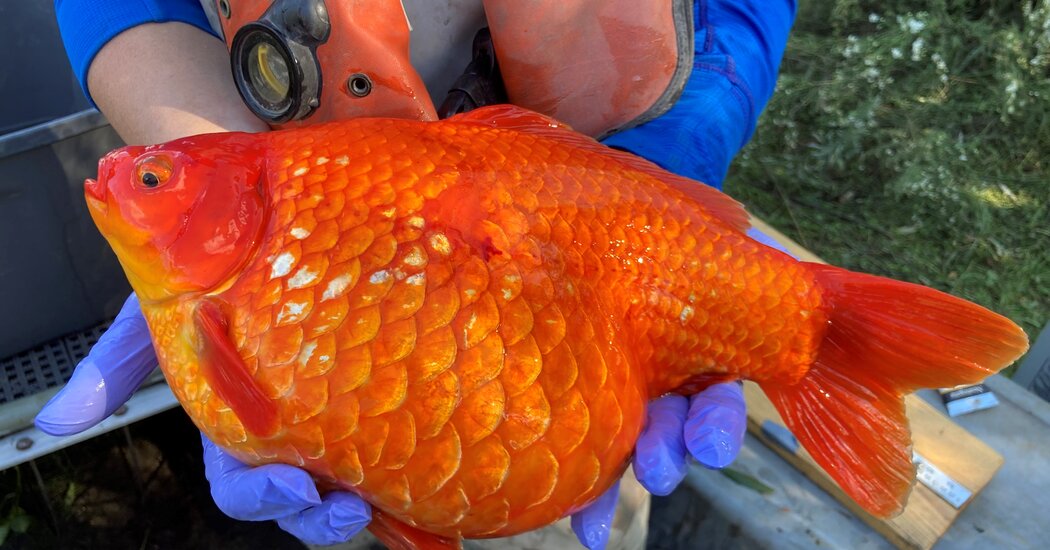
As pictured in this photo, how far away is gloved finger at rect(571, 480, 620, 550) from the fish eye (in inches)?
26.3

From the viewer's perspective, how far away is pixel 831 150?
3.27 meters

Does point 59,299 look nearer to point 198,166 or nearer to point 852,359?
point 198,166

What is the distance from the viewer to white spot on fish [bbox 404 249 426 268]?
832mm

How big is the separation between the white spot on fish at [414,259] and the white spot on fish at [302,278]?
0.10 m

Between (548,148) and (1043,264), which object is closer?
(548,148)

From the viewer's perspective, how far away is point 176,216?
83 centimetres

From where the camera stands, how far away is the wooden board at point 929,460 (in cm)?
177

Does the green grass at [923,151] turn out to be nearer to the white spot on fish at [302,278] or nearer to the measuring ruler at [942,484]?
the measuring ruler at [942,484]

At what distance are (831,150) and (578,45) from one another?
2.31m

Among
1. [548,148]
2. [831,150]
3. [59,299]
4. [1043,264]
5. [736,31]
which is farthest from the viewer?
[831,150]

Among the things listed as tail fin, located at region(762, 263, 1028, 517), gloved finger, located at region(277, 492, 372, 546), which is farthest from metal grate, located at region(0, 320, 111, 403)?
tail fin, located at region(762, 263, 1028, 517)

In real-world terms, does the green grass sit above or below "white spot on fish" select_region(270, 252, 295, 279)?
below

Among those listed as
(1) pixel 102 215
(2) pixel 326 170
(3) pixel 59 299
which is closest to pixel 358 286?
(2) pixel 326 170

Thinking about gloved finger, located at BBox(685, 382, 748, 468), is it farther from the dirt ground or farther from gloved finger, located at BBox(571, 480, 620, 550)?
the dirt ground
